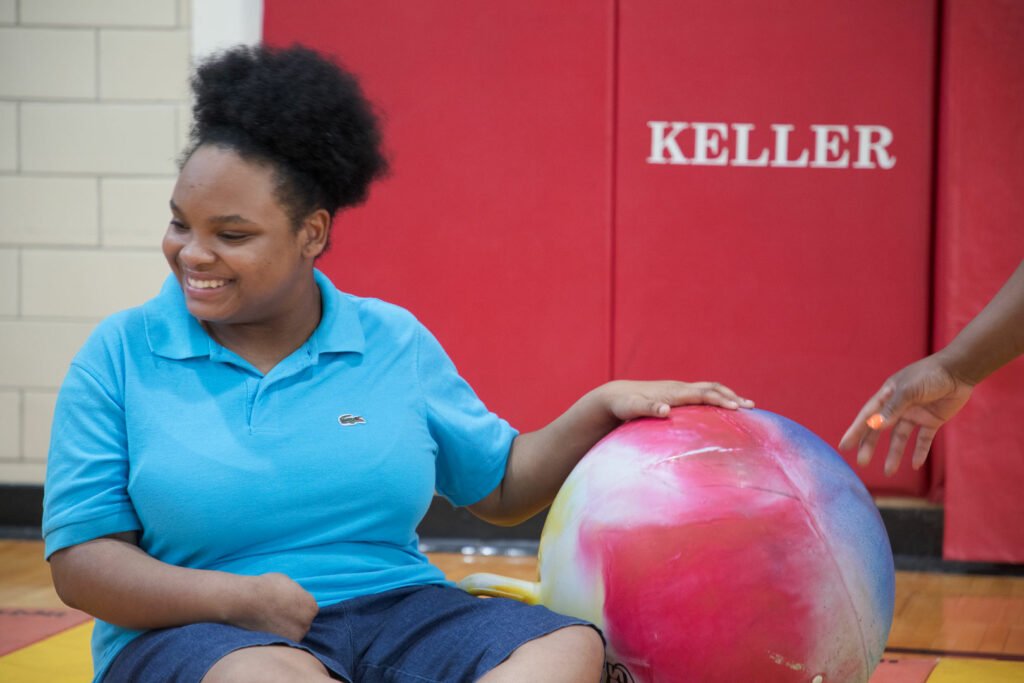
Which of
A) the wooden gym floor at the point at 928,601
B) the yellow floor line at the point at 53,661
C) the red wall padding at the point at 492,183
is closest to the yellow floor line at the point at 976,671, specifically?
the wooden gym floor at the point at 928,601

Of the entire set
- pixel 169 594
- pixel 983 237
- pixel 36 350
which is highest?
pixel 983 237

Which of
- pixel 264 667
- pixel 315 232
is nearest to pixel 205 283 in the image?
Answer: pixel 315 232

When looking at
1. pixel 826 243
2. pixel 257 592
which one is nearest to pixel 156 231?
pixel 826 243

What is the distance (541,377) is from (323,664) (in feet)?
7.85

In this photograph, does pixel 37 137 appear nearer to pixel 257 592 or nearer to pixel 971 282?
pixel 257 592

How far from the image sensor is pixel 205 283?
5.29ft

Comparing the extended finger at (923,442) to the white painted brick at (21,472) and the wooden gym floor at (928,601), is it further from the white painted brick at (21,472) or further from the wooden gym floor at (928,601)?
the white painted brick at (21,472)

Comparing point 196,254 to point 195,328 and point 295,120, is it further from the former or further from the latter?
point 295,120

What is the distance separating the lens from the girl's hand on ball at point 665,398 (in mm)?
1697

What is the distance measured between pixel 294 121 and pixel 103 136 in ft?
8.01

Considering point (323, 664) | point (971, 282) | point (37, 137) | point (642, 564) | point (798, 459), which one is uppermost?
point (37, 137)

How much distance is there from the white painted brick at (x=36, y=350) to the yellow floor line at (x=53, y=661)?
135cm

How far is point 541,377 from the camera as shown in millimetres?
3787

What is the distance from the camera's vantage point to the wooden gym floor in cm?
275
